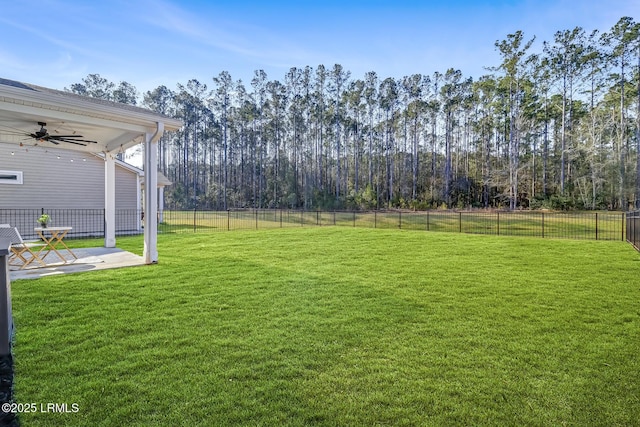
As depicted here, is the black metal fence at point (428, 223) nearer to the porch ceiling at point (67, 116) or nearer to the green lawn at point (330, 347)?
the porch ceiling at point (67, 116)

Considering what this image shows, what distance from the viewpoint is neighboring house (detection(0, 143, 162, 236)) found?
11617 mm

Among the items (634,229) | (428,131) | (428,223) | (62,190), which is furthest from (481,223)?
(428,131)

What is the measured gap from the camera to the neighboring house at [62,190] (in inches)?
457

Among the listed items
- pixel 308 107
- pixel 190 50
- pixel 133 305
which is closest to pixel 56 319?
pixel 133 305

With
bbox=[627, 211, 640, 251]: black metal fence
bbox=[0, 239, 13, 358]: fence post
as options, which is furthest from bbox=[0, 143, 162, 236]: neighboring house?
bbox=[627, 211, 640, 251]: black metal fence

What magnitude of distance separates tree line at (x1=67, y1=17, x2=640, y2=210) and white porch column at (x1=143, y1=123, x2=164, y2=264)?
2418cm

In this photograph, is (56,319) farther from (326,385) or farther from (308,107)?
(308,107)

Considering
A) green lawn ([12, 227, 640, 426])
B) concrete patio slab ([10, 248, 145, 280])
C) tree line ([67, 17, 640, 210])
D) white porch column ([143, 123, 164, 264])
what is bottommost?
green lawn ([12, 227, 640, 426])

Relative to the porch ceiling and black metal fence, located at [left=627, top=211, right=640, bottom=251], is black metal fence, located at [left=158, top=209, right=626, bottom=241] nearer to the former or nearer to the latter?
black metal fence, located at [left=627, top=211, right=640, bottom=251]

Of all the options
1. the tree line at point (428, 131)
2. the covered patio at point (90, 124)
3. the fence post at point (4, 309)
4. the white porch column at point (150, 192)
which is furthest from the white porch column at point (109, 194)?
the tree line at point (428, 131)

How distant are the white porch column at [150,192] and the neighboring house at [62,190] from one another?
7.07 m

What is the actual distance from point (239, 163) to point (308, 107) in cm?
1277

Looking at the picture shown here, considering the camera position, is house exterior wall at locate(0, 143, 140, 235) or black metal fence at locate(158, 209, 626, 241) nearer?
house exterior wall at locate(0, 143, 140, 235)

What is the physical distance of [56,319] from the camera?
3.83 m
